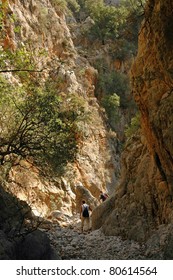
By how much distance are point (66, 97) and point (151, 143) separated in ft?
54.6


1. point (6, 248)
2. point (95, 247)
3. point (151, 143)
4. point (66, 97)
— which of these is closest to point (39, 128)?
point (151, 143)

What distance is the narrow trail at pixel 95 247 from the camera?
10.4m

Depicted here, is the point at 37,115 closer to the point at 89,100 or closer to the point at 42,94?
the point at 42,94

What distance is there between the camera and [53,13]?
3634 cm

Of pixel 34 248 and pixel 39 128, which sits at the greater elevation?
pixel 39 128

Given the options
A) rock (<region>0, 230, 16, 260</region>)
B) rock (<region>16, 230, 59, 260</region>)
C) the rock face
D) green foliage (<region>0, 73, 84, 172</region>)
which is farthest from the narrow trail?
green foliage (<region>0, 73, 84, 172</region>)

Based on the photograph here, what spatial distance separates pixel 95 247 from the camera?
11.8 metres

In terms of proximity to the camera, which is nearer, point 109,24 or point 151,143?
point 151,143

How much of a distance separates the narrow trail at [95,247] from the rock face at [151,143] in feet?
1.51

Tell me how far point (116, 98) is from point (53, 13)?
10.8 m

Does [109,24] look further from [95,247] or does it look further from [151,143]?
[95,247]

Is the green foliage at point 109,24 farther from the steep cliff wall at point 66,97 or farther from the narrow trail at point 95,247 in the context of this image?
the narrow trail at point 95,247

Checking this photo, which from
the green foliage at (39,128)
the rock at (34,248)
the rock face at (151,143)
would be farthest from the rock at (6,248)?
the green foliage at (39,128)

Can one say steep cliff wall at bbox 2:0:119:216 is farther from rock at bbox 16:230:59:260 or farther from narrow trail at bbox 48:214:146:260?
rock at bbox 16:230:59:260
